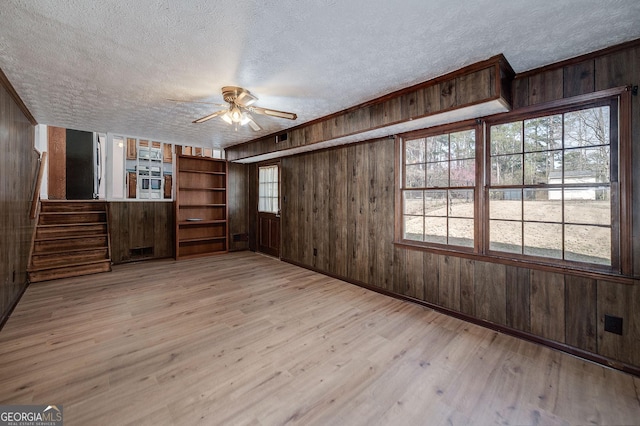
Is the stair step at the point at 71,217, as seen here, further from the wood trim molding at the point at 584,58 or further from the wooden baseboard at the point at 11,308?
the wood trim molding at the point at 584,58

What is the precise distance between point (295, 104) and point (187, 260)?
405 cm

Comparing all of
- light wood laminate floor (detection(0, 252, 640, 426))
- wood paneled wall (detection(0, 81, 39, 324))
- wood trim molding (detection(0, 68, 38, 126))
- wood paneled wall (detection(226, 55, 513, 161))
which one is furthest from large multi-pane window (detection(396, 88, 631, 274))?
wood paneled wall (detection(0, 81, 39, 324))

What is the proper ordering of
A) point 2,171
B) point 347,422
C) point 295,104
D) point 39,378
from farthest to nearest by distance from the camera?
1. point 295,104
2. point 2,171
3. point 39,378
4. point 347,422

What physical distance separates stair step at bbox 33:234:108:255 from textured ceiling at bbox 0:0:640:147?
8.06ft

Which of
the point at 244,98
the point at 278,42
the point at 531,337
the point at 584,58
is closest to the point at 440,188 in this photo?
the point at 584,58

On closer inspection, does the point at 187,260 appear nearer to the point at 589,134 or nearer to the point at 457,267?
the point at 457,267

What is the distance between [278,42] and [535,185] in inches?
103

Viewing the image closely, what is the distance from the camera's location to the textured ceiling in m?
1.66

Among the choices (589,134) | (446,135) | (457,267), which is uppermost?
(446,135)

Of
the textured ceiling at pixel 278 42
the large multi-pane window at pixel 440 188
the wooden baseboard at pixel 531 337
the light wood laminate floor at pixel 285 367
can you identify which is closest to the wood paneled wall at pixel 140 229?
A: the light wood laminate floor at pixel 285 367

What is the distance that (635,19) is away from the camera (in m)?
1.73

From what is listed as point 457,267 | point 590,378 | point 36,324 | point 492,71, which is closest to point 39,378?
point 36,324

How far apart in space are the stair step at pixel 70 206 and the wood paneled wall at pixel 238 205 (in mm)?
2457

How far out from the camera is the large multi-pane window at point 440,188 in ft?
9.54
